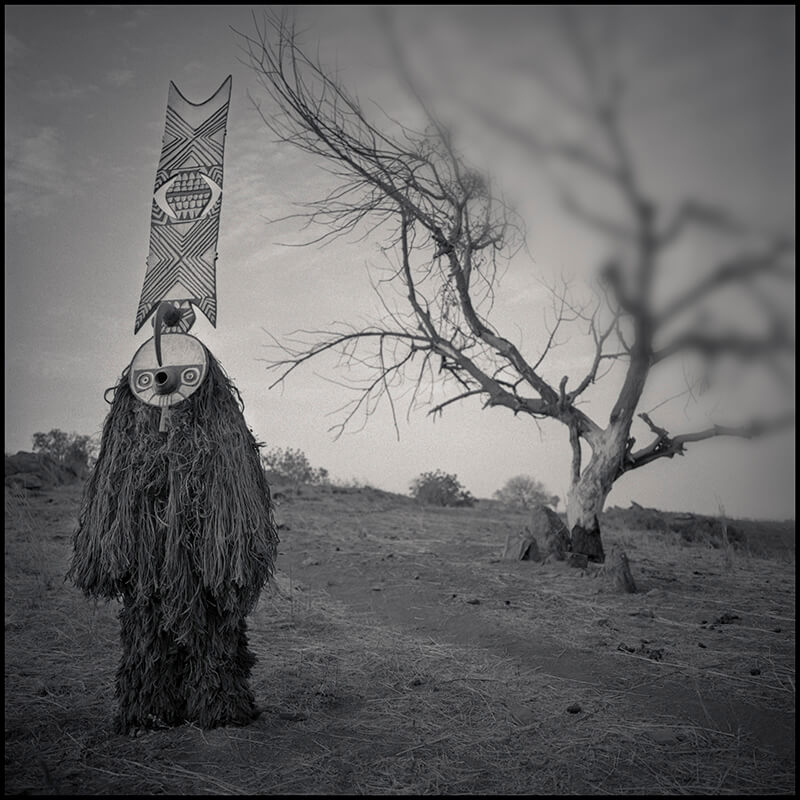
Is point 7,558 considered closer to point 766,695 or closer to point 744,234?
point 766,695

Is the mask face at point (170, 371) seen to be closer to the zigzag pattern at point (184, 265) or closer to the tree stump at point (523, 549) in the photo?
the zigzag pattern at point (184, 265)

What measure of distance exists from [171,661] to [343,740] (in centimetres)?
104

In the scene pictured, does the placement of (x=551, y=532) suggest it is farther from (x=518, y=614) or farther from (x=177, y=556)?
(x=177, y=556)

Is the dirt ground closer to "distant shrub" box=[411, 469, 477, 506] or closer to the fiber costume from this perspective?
the fiber costume

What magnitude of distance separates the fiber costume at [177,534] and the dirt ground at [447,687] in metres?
0.24

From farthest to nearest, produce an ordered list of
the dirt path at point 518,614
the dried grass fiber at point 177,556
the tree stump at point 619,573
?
the tree stump at point 619,573 < the dirt path at point 518,614 < the dried grass fiber at point 177,556

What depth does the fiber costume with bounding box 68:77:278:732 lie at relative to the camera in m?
3.65

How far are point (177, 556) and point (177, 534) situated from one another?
0.12 m

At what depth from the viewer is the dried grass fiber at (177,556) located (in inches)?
143

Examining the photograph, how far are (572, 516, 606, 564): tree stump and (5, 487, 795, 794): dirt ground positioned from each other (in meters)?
0.65

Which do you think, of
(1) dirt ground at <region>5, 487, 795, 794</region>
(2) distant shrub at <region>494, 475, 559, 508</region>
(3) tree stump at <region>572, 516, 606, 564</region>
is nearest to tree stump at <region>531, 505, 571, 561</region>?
(3) tree stump at <region>572, 516, 606, 564</region>

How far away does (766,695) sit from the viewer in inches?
176

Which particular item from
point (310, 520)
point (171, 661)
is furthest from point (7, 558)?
point (171, 661)

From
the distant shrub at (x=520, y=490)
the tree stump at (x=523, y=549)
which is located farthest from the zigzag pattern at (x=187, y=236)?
the distant shrub at (x=520, y=490)
